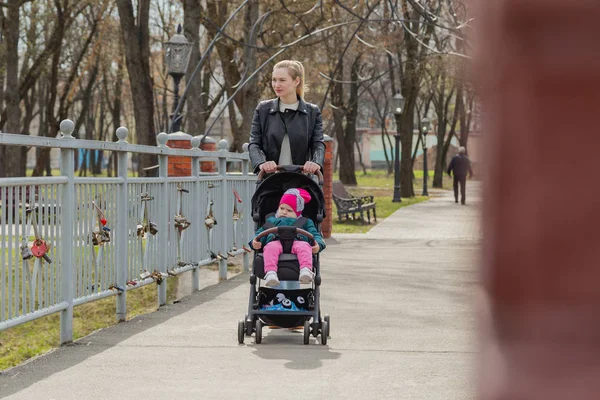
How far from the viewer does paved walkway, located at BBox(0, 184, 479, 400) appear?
5215 millimetres

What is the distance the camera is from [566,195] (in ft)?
1.28

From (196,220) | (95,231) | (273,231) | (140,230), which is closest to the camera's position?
(273,231)

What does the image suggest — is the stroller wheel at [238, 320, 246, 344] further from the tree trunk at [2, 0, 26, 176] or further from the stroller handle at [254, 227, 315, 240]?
the tree trunk at [2, 0, 26, 176]

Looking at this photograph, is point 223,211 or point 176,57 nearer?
point 223,211

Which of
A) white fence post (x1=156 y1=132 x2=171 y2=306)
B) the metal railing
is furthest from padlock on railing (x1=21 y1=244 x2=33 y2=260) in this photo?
white fence post (x1=156 y1=132 x2=171 y2=306)

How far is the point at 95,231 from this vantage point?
7043 mm

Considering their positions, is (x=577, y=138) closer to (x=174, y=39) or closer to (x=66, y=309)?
(x=66, y=309)

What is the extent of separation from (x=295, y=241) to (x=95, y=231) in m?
1.37

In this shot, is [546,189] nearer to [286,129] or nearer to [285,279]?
[285,279]

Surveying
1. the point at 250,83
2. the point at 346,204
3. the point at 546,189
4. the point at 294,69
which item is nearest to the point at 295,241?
the point at 294,69

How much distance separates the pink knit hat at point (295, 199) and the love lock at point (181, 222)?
2.70 metres

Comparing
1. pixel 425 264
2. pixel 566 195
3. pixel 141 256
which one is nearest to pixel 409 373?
pixel 141 256

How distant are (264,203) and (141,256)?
169 centimetres

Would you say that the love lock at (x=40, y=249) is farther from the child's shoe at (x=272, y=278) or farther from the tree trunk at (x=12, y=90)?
the tree trunk at (x=12, y=90)
